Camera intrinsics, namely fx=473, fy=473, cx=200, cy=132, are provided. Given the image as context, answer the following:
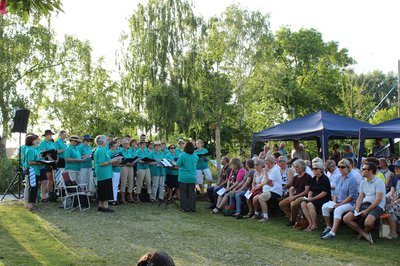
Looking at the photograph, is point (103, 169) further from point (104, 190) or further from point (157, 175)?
point (157, 175)

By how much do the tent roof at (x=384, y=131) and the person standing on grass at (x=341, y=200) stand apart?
205cm

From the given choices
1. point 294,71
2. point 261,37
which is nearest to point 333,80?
point 294,71

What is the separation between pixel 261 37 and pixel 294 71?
1134cm

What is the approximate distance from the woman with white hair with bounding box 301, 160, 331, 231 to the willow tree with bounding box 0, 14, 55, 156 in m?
17.9

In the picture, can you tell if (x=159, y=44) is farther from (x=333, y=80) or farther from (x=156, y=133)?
(x=333, y=80)

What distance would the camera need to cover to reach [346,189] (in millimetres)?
8086

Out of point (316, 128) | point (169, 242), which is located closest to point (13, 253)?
point (169, 242)

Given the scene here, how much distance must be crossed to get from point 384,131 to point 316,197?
7.80 feet

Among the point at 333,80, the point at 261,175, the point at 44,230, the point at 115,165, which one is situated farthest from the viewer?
the point at 333,80

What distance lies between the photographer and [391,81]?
181ft

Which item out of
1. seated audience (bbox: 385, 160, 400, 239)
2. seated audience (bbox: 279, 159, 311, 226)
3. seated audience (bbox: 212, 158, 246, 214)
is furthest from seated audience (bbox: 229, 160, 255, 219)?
seated audience (bbox: 385, 160, 400, 239)

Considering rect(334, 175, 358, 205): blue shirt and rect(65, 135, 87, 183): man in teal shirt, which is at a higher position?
rect(65, 135, 87, 183): man in teal shirt

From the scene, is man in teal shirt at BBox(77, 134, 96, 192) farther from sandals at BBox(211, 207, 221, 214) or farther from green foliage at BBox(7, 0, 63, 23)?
green foliage at BBox(7, 0, 63, 23)

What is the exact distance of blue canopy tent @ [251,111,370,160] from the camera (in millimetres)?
11570
